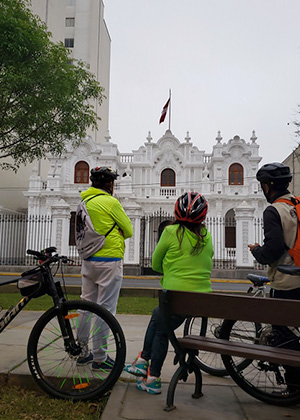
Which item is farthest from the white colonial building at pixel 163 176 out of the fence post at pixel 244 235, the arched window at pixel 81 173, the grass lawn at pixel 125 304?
the grass lawn at pixel 125 304

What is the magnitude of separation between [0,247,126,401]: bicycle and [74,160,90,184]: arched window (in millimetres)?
24223

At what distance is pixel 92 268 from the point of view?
3330 mm

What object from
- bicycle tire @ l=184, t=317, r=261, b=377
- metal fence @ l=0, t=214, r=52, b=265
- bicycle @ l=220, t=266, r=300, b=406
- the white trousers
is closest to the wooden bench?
bicycle @ l=220, t=266, r=300, b=406

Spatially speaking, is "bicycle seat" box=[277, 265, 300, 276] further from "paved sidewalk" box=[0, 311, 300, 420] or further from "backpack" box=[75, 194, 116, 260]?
"backpack" box=[75, 194, 116, 260]

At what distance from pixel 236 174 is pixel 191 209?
25.0 m

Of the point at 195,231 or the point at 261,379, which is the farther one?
the point at 195,231

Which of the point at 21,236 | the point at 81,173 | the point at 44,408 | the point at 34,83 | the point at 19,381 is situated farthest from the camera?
the point at 81,173

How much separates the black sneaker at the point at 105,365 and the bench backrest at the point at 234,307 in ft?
→ 2.52

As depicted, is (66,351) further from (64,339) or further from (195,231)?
(195,231)

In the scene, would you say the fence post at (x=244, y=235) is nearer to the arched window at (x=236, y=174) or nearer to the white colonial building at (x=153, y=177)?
the white colonial building at (x=153, y=177)

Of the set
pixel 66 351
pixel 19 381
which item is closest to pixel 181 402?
pixel 66 351

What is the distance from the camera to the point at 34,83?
35.8ft

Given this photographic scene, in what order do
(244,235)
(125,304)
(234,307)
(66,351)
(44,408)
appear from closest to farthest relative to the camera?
(234,307)
(44,408)
(66,351)
(125,304)
(244,235)

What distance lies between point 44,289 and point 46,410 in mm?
887
